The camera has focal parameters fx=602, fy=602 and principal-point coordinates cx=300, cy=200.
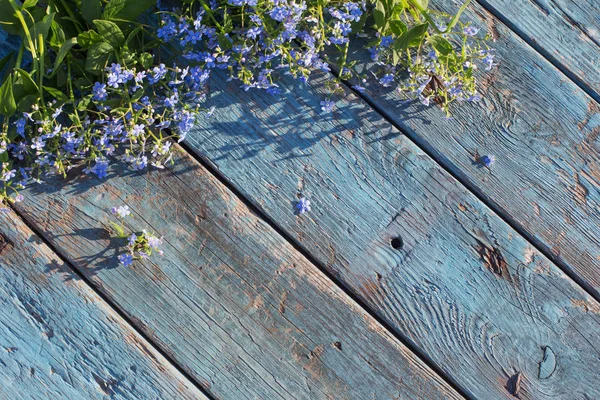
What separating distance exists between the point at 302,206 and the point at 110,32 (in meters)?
0.56

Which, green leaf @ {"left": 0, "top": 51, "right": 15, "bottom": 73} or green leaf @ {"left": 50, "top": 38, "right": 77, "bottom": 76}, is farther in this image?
green leaf @ {"left": 0, "top": 51, "right": 15, "bottom": 73}

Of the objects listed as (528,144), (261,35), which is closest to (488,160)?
(528,144)

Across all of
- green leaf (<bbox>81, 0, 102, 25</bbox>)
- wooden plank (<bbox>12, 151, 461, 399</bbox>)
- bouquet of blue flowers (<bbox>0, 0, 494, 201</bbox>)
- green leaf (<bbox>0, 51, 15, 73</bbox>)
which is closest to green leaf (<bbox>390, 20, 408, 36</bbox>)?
bouquet of blue flowers (<bbox>0, 0, 494, 201</bbox>)

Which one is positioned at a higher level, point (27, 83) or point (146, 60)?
point (146, 60)

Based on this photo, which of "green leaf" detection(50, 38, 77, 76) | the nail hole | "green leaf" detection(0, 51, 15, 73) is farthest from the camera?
the nail hole

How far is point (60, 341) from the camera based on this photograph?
4.47ft

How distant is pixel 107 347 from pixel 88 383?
89 millimetres

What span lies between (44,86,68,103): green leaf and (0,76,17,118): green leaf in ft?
0.22

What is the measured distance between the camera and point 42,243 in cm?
137

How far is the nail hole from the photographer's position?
1417 mm

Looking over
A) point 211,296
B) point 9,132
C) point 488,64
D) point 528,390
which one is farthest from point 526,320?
point 9,132

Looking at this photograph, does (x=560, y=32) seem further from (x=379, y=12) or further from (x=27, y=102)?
(x=27, y=102)

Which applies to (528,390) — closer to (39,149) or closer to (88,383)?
(88,383)

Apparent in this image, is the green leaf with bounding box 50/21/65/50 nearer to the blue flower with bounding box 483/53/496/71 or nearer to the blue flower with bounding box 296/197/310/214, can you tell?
the blue flower with bounding box 296/197/310/214
